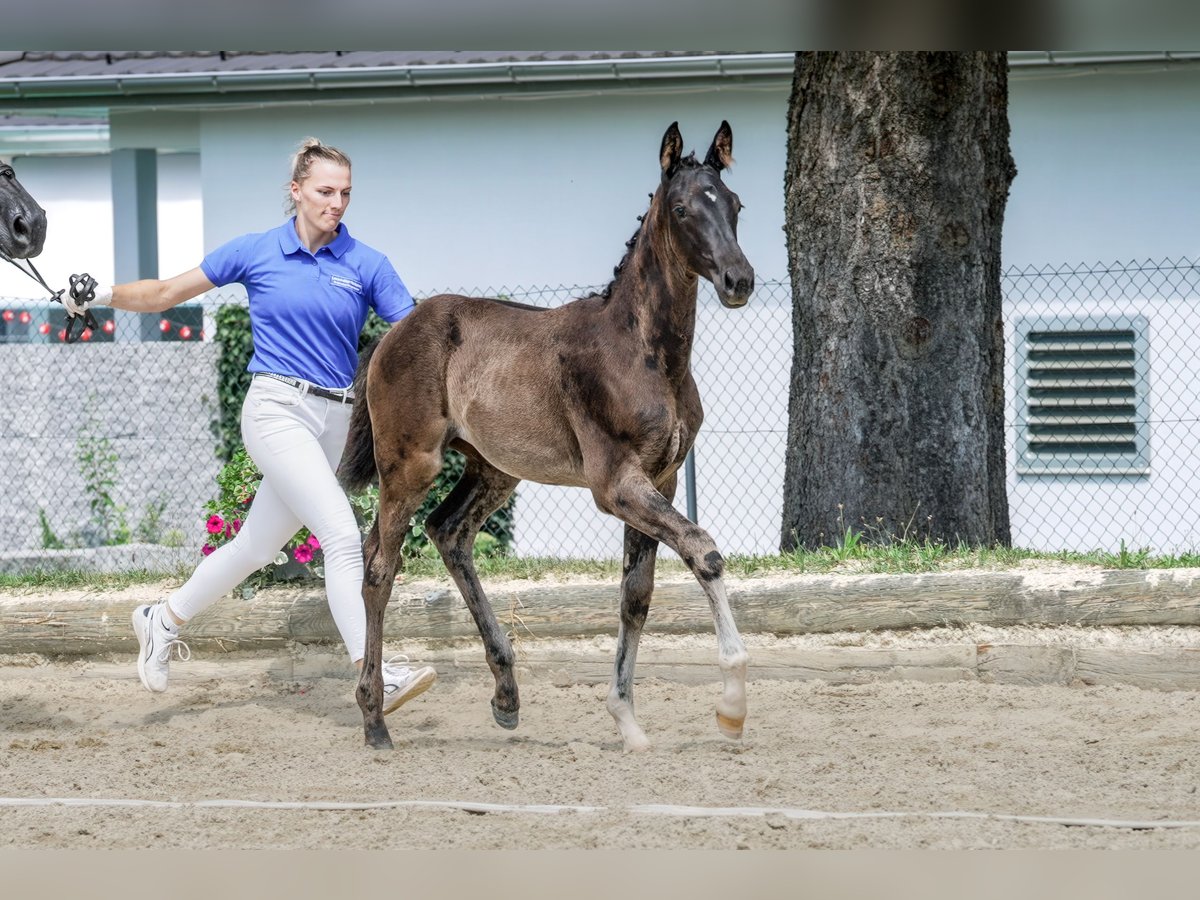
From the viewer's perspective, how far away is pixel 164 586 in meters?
7.39

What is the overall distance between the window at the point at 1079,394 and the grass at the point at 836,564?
4275 mm

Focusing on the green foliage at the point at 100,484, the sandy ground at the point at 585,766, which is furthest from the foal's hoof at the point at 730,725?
the green foliage at the point at 100,484

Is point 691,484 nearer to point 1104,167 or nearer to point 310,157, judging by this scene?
point 1104,167

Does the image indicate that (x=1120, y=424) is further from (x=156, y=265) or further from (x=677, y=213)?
(x=156, y=265)

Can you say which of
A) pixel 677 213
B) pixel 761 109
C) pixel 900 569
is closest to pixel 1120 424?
pixel 761 109

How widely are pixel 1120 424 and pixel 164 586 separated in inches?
304

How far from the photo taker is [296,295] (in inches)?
209

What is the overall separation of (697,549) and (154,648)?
2627 mm

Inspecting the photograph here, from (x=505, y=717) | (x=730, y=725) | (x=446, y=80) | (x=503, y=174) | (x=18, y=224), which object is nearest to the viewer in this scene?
(x=730, y=725)

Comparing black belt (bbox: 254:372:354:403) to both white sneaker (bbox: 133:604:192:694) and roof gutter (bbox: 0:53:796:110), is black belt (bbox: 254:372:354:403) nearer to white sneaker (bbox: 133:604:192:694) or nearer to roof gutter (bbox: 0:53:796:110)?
white sneaker (bbox: 133:604:192:694)

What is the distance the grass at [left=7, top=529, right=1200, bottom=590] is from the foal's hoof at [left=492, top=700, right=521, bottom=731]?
1.46m

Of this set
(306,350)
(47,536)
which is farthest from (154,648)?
(47,536)

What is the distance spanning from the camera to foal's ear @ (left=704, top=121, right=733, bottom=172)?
15.6 feet

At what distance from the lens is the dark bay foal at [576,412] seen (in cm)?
459
